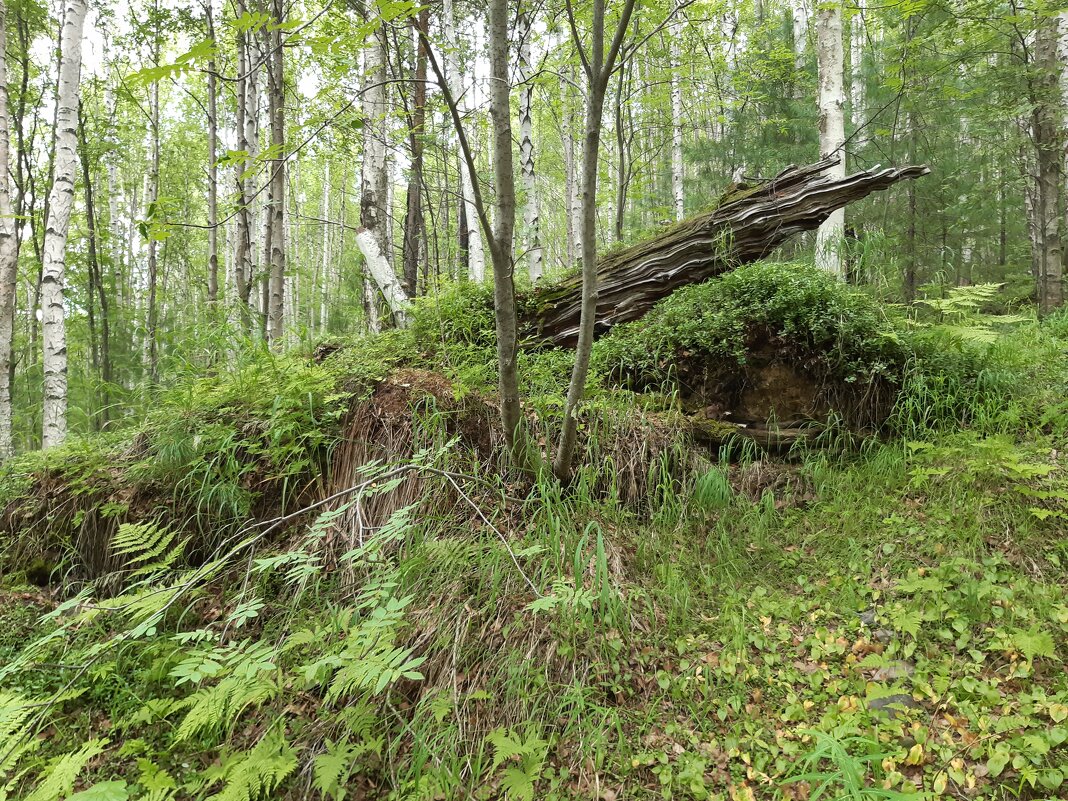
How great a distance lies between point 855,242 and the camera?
447cm

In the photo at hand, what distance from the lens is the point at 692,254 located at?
14.6 feet

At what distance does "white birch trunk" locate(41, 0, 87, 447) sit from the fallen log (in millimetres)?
5733

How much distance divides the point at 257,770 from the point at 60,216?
701 centimetres

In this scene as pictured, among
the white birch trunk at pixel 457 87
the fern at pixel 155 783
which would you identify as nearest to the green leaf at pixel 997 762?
the fern at pixel 155 783

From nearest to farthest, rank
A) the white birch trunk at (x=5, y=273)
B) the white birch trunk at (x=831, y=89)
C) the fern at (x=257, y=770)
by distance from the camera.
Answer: the fern at (x=257, y=770) < the white birch trunk at (x=5, y=273) < the white birch trunk at (x=831, y=89)

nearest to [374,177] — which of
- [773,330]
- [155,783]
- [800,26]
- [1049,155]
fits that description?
[773,330]

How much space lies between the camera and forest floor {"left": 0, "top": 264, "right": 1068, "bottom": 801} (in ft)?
6.32

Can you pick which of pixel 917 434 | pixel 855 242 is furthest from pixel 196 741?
pixel 855 242

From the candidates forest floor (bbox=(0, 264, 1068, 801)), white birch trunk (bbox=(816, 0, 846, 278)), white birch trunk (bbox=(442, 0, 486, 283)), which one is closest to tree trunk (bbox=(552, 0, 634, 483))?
forest floor (bbox=(0, 264, 1068, 801))

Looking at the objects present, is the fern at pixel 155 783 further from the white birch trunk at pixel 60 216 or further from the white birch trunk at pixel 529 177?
the white birch trunk at pixel 529 177

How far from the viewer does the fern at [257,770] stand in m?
1.88

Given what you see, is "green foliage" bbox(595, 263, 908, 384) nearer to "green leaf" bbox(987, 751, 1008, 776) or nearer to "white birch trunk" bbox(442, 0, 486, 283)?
"green leaf" bbox(987, 751, 1008, 776)

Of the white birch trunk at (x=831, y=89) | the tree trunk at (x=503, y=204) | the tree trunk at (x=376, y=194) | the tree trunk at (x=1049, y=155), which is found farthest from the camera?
the tree trunk at (x=1049, y=155)

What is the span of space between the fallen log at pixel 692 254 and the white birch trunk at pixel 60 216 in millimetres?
5733
